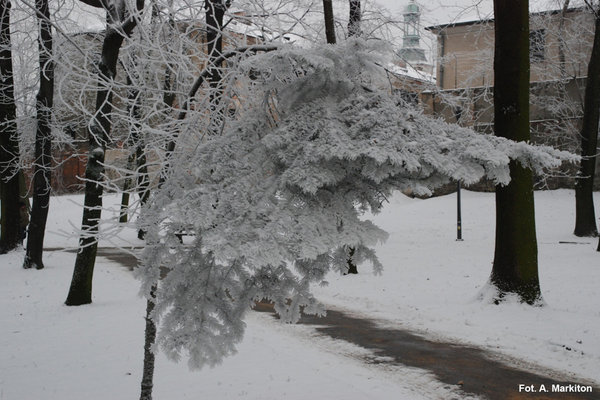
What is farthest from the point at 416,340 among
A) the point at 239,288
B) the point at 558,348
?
the point at 239,288

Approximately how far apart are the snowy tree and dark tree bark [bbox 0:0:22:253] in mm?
13408

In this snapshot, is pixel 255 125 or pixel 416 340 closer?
pixel 255 125

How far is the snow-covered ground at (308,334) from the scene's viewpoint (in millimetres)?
6230

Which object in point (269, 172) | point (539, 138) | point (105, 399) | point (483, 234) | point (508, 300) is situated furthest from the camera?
point (539, 138)

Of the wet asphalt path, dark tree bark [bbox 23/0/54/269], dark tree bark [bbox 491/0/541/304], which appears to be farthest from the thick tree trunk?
dark tree bark [bbox 23/0/54/269]

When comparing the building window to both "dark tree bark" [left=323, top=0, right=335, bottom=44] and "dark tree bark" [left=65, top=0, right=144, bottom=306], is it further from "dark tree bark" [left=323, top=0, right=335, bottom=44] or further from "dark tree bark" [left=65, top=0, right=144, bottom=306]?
"dark tree bark" [left=65, top=0, right=144, bottom=306]

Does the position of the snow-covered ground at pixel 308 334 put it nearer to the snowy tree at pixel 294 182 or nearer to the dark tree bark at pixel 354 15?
the snowy tree at pixel 294 182

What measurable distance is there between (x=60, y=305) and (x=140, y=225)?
819 centimetres

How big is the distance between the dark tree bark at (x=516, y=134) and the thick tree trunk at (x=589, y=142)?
9.58 metres

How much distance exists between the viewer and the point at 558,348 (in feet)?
24.8

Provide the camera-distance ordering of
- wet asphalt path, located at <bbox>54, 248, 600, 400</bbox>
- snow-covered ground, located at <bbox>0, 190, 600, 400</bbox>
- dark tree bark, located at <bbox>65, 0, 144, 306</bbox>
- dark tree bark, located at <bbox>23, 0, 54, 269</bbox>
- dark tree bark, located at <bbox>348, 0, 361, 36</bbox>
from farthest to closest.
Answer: dark tree bark, located at <bbox>348, 0, 361, 36</bbox> → dark tree bark, located at <bbox>23, 0, 54, 269</bbox> → dark tree bark, located at <bbox>65, 0, 144, 306</bbox> → snow-covered ground, located at <bbox>0, 190, 600, 400</bbox> → wet asphalt path, located at <bbox>54, 248, 600, 400</bbox>

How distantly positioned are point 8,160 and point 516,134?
14.1 metres

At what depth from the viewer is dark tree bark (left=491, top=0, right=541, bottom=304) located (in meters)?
9.24

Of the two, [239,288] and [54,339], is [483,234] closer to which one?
[54,339]
